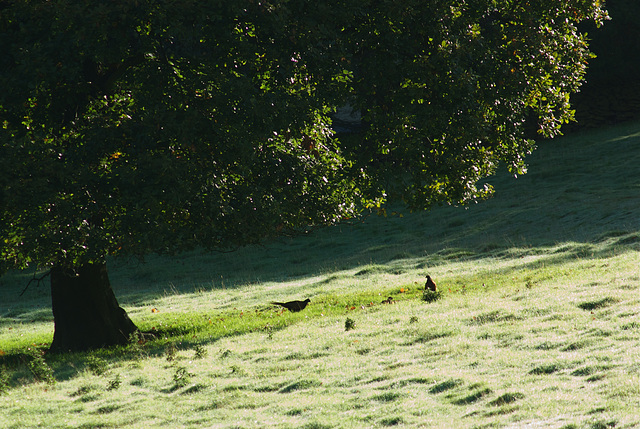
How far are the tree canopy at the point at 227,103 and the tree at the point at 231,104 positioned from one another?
3 centimetres

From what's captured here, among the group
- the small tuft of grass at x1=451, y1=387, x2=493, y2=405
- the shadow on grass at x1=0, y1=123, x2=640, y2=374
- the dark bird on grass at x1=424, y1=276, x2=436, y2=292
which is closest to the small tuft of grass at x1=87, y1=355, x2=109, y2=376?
the small tuft of grass at x1=451, y1=387, x2=493, y2=405

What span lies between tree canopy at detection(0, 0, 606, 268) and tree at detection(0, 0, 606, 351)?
35 millimetres

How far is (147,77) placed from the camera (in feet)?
40.4

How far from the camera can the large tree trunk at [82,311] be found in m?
15.7

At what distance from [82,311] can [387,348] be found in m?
7.81

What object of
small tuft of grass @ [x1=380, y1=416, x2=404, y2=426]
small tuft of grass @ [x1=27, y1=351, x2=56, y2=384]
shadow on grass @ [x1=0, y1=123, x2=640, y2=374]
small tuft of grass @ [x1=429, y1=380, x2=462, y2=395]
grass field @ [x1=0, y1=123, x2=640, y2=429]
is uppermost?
shadow on grass @ [x1=0, y1=123, x2=640, y2=374]

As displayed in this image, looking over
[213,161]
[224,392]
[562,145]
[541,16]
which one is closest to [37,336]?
[213,161]

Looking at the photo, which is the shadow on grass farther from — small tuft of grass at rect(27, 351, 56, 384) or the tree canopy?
small tuft of grass at rect(27, 351, 56, 384)

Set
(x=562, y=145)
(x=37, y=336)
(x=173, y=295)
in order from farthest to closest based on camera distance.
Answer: (x=562, y=145) < (x=173, y=295) < (x=37, y=336)

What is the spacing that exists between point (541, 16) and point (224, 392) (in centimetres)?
952

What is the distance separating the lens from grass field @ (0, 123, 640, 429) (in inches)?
321

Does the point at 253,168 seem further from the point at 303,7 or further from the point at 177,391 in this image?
the point at 177,391

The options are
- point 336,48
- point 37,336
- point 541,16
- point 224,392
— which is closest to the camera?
point 224,392

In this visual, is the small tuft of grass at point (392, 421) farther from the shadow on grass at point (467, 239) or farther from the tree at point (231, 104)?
the shadow on grass at point (467, 239)
